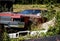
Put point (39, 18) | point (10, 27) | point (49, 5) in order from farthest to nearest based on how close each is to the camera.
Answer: point (39, 18) < point (10, 27) < point (49, 5)

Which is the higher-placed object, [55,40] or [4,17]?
[55,40]

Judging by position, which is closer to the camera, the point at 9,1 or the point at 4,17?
the point at 4,17

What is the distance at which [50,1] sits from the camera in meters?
8.28

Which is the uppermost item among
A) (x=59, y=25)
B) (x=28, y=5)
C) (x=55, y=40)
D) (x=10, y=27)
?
(x=55, y=40)

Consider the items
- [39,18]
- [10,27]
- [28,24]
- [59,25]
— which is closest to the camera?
[59,25]

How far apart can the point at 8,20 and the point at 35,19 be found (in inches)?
49.4

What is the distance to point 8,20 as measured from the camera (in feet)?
32.0

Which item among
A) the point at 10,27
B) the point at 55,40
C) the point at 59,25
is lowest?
the point at 10,27

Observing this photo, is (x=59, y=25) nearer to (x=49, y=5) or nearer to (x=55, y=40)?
(x=49, y=5)

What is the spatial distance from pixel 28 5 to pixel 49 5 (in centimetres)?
1738

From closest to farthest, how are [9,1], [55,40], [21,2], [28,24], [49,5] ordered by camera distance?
[55,40]
[49,5]
[28,24]
[9,1]
[21,2]

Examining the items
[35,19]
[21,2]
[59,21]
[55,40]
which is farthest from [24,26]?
[21,2]

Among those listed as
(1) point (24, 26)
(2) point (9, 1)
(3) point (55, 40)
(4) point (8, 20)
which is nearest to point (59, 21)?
(1) point (24, 26)

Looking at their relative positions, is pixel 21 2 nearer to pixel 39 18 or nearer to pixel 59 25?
pixel 39 18
